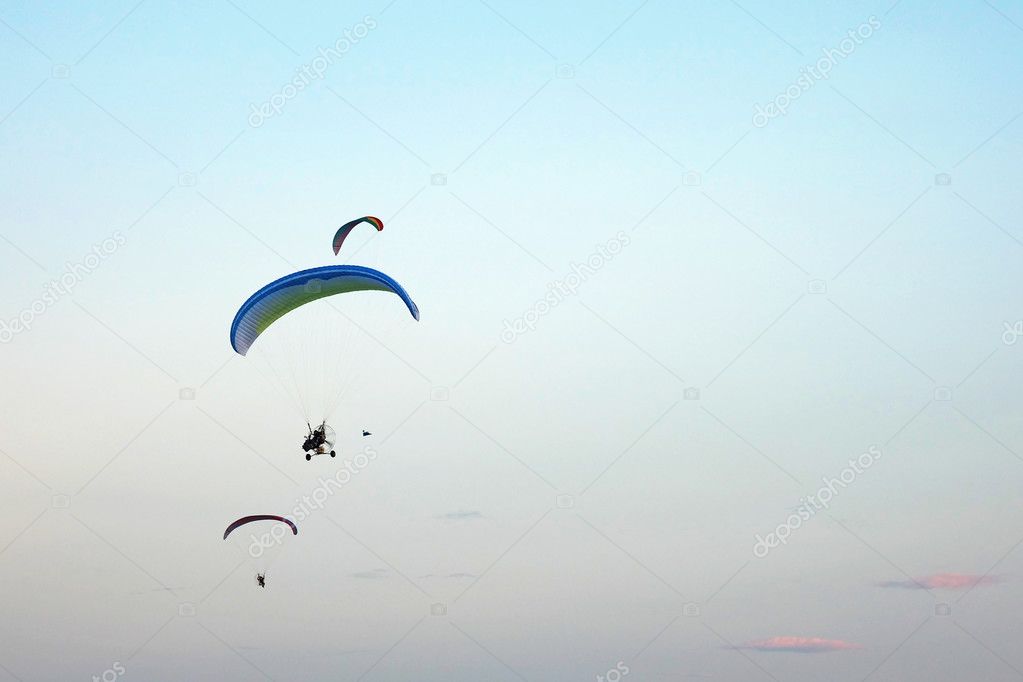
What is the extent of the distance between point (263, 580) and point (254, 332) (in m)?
10.8

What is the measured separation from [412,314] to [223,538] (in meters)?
14.2

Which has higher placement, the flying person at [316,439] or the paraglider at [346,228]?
the paraglider at [346,228]

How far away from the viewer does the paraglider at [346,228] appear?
164 feet

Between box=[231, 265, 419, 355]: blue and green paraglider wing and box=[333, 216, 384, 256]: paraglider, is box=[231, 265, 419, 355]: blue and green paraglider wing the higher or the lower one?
the lower one

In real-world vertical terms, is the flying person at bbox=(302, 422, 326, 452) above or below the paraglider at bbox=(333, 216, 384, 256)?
below

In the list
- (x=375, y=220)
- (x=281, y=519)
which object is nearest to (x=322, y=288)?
(x=375, y=220)

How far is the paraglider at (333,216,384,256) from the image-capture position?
49.9 m

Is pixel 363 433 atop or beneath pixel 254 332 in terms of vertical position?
beneath

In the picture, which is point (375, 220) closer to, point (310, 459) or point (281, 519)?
point (310, 459)

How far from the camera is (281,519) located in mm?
56844

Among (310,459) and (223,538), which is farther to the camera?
(223,538)

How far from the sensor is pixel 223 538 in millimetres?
56625

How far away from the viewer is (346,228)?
50.6m

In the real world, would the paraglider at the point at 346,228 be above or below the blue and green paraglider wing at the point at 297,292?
above
